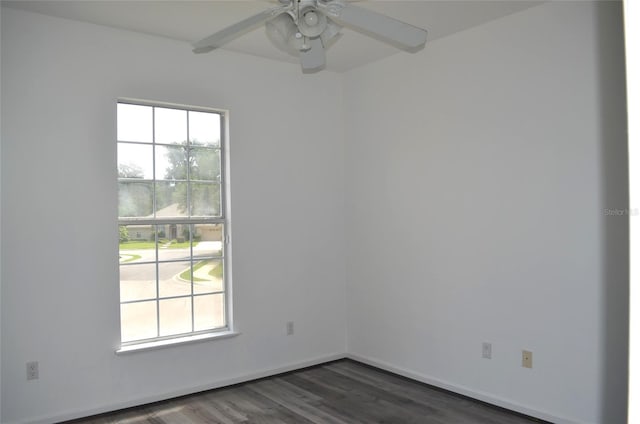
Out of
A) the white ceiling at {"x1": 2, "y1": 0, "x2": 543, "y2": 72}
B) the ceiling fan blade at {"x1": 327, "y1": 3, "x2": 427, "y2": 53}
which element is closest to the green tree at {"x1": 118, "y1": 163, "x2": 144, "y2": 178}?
the white ceiling at {"x1": 2, "y1": 0, "x2": 543, "y2": 72}

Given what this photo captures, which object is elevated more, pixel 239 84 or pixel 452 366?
pixel 239 84

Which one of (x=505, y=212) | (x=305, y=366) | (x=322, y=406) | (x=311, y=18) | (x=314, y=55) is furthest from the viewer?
(x=305, y=366)

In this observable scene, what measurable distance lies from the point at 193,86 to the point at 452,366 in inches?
116

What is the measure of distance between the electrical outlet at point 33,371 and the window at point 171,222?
0.57m

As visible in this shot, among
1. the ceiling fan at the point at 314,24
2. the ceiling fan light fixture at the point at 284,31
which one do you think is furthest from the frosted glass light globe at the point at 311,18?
the ceiling fan light fixture at the point at 284,31

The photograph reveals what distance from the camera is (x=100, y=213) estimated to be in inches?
129

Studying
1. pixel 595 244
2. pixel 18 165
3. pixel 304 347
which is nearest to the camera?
pixel 595 244

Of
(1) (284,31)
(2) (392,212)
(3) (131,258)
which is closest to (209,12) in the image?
(1) (284,31)

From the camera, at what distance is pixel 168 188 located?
364 cm

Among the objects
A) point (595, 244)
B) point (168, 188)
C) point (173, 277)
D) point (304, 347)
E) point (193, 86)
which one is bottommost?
point (304, 347)

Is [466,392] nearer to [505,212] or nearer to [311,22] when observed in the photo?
[505,212]

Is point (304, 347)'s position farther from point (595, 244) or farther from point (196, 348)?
point (595, 244)

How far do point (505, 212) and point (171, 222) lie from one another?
2.46 meters

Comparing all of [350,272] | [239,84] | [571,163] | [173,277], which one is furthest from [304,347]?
[571,163]
